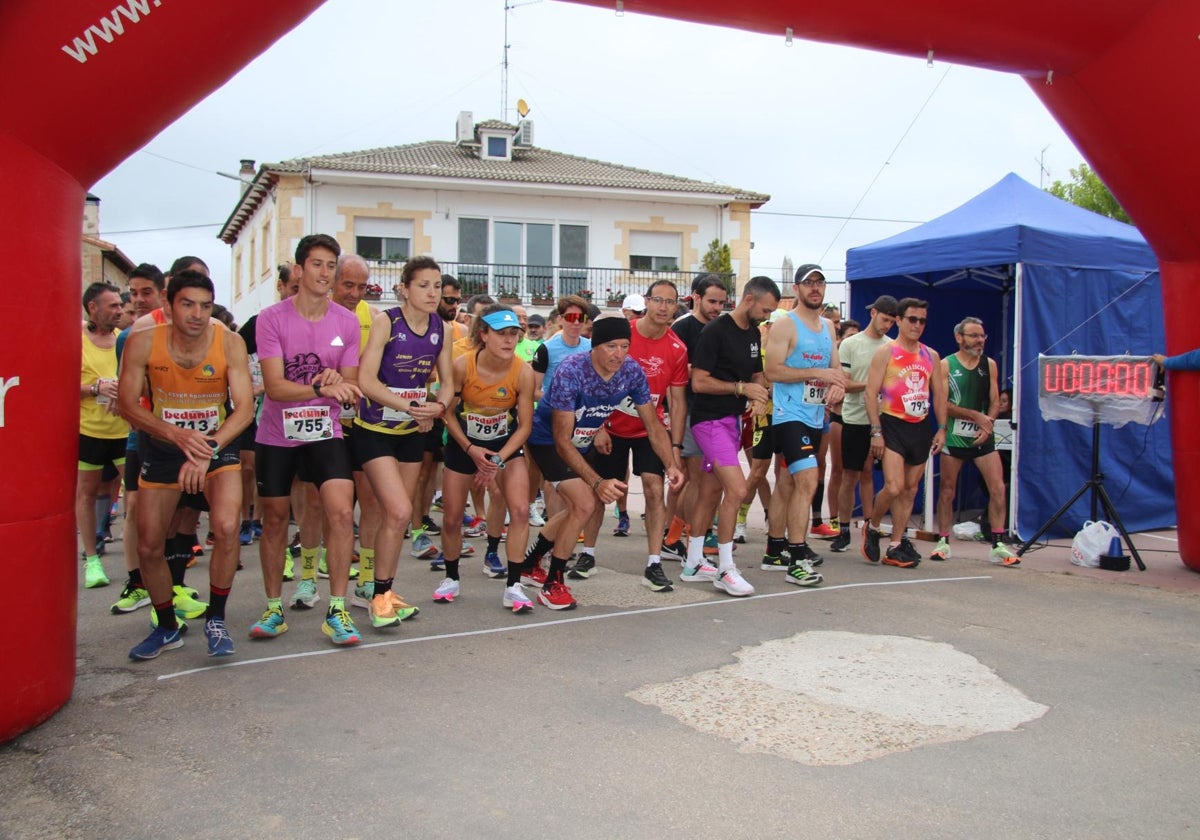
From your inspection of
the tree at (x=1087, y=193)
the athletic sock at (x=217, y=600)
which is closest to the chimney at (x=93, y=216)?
the tree at (x=1087, y=193)

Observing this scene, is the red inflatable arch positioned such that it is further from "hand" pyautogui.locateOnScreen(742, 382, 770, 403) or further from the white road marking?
"hand" pyautogui.locateOnScreen(742, 382, 770, 403)

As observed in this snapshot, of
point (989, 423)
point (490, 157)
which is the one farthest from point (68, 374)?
point (490, 157)

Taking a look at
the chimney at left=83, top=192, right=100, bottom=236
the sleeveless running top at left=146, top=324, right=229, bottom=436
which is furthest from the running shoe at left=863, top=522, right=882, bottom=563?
the chimney at left=83, top=192, right=100, bottom=236

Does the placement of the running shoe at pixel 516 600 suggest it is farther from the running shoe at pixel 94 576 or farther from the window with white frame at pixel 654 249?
the window with white frame at pixel 654 249

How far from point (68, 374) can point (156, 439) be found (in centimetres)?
106

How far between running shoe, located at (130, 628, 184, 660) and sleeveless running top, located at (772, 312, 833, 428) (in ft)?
13.8

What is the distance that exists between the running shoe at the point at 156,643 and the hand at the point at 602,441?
9.00 feet

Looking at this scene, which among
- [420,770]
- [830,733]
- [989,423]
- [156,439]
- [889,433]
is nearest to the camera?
[420,770]

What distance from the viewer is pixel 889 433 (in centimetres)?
791

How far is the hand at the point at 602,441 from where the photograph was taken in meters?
6.55

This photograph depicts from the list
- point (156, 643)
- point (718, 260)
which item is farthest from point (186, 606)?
point (718, 260)

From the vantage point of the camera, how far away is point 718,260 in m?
31.1

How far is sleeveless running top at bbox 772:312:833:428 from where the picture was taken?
23.5ft

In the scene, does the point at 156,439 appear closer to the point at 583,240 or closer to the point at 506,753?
the point at 506,753
